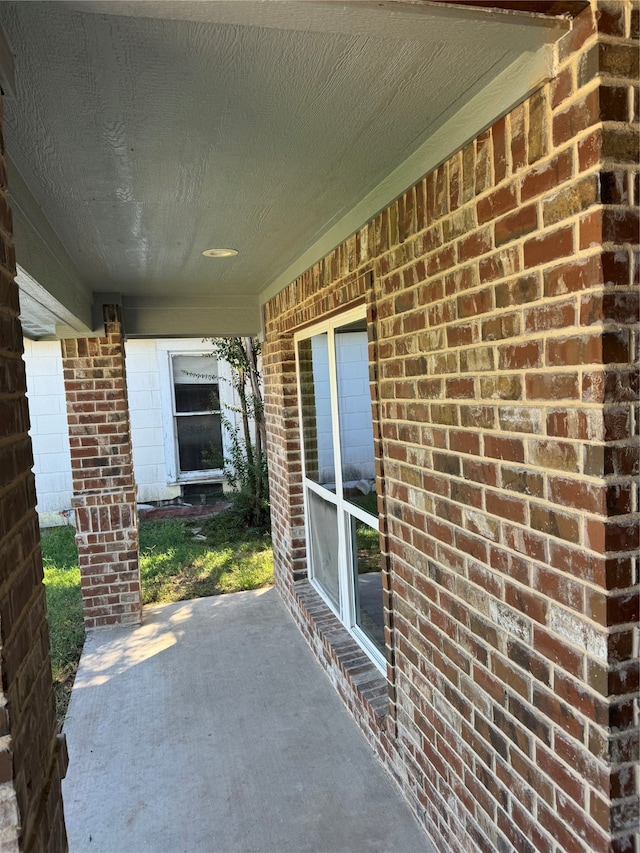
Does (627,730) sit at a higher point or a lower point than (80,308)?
lower

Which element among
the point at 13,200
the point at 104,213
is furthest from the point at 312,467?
the point at 13,200

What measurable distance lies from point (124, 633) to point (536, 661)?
391 centimetres

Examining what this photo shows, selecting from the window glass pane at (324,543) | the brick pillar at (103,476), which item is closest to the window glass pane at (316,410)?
the window glass pane at (324,543)

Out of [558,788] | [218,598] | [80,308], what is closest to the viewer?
[558,788]

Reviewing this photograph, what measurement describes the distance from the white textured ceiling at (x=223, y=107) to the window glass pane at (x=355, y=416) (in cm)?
63

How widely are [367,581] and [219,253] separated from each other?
2.22 meters

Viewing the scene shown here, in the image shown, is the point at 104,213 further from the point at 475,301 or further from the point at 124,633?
the point at 124,633

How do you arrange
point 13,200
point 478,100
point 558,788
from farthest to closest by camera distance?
1. point 13,200
2. point 478,100
3. point 558,788

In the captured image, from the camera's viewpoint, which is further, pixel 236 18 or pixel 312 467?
pixel 312 467

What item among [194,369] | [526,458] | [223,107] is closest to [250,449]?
[194,369]

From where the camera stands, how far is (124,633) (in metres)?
4.58

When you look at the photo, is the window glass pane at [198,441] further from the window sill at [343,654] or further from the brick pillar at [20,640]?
the brick pillar at [20,640]

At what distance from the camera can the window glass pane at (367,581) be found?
3166 millimetres

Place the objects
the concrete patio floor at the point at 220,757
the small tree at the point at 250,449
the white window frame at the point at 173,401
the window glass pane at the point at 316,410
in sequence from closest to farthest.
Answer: the concrete patio floor at the point at 220,757 < the window glass pane at the point at 316,410 < the small tree at the point at 250,449 < the white window frame at the point at 173,401
